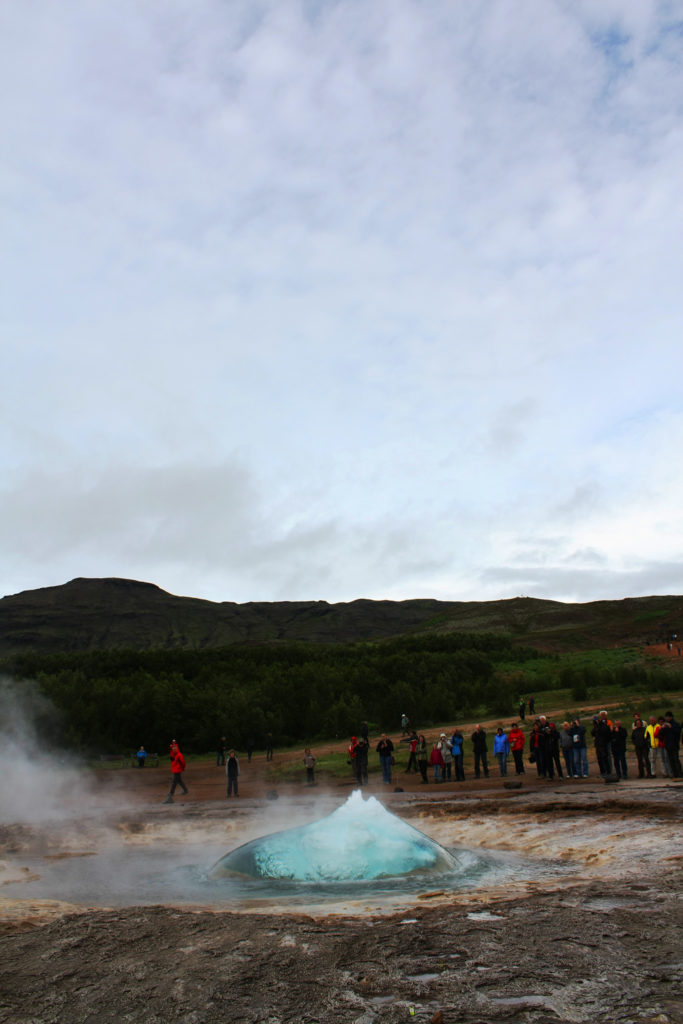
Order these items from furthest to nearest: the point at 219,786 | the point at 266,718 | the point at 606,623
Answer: the point at 606,623 → the point at 266,718 → the point at 219,786

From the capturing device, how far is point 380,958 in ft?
22.3

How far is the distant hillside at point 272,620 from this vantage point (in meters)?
100

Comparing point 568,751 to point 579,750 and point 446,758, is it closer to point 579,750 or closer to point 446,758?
point 579,750

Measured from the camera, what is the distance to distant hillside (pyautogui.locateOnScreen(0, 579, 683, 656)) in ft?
328

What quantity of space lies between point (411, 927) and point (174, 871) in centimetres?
749

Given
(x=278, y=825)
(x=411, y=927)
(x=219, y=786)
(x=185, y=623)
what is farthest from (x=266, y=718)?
(x=185, y=623)

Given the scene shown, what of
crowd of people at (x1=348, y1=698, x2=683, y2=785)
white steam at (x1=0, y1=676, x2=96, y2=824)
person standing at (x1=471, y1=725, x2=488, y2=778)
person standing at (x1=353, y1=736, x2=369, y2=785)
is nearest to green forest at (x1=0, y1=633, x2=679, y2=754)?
white steam at (x1=0, y1=676, x2=96, y2=824)

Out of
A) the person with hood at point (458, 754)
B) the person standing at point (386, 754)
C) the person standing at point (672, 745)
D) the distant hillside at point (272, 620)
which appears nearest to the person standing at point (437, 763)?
the person with hood at point (458, 754)

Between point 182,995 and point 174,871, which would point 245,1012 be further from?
point 174,871

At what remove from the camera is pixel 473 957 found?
262 inches

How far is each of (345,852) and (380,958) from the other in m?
5.28

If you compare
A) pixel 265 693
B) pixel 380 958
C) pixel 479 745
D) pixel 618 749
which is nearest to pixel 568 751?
pixel 618 749

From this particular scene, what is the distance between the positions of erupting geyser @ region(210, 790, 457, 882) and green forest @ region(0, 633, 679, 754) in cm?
2964

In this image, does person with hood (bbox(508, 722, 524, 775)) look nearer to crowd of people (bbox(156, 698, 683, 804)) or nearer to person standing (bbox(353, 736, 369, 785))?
crowd of people (bbox(156, 698, 683, 804))
